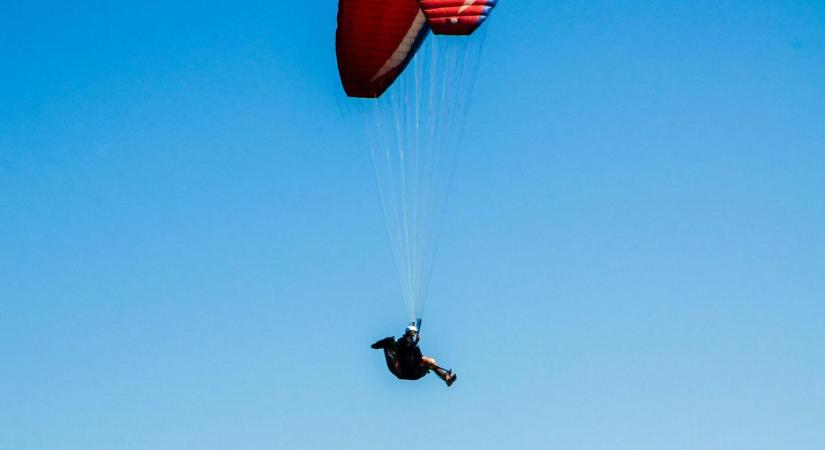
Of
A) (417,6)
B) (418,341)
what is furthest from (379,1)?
(418,341)

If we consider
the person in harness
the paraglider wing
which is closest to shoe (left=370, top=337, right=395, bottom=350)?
the person in harness

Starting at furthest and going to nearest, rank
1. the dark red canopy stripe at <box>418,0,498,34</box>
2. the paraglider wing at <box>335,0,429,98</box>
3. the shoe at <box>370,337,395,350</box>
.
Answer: the paraglider wing at <box>335,0,429,98</box> → the shoe at <box>370,337,395,350</box> → the dark red canopy stripe at <box>418,0,498,34</box>

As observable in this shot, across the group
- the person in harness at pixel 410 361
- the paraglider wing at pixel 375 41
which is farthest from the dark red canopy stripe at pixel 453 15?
the person in harness at pixel 410 361

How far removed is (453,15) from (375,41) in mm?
2873

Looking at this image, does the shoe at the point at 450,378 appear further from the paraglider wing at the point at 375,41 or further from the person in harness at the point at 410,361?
the paraglider wing at the point at 375,41

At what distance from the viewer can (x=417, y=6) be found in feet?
75.6

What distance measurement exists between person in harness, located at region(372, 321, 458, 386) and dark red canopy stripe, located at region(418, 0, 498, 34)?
16.1ft

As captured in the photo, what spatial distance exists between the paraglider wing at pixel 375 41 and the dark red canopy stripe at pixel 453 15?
2.12m

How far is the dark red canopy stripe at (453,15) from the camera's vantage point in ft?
68.2

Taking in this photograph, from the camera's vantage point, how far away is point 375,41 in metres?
23.3

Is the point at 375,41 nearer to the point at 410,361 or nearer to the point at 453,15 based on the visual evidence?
the point at 453,15

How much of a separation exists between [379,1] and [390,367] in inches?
253

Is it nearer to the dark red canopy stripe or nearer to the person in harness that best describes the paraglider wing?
the dark red canopy stripe

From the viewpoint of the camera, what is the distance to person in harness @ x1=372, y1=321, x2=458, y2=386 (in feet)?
70.4
